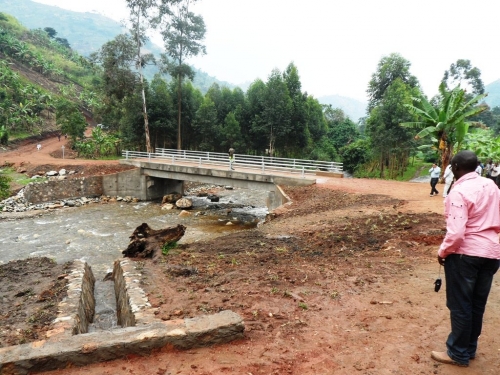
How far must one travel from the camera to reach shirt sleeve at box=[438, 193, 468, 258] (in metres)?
3.07

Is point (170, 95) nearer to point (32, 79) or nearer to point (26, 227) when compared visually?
point (26, 227)

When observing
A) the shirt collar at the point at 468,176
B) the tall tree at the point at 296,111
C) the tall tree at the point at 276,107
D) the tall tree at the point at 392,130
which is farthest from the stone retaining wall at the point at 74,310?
the tall tree at the point at 296,111

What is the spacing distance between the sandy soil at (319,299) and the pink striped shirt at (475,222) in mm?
1242

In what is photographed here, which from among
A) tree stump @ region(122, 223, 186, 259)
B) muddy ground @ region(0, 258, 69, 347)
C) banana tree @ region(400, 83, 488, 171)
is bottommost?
muddy ground @ region(0, 258, 69, 347)

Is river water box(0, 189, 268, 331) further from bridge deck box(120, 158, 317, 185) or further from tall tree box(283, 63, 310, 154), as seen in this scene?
tall tree box(283, 63, 310, 154)

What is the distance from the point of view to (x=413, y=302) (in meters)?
4.89

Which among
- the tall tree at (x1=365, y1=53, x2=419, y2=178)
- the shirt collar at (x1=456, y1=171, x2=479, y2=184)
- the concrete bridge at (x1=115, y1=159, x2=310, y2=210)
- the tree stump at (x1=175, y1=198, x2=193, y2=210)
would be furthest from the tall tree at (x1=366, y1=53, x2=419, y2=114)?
the shirt collar at (x1=456, y1=171, x2=479, y2=184)

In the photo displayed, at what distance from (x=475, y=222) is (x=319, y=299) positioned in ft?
8.53

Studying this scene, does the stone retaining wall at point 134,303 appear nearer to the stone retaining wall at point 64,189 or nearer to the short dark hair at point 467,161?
the short dark hair at point 467,161

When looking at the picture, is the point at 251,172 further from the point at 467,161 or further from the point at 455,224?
the point at 455,224

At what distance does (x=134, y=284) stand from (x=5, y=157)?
33.8 m

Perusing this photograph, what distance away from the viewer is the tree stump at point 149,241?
8789 millimetres

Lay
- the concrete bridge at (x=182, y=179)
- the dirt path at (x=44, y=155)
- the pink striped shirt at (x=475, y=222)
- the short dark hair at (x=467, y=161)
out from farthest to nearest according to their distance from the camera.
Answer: the dirt path at (x=44, y=155) → the concrete bridge at (x=182, y=179) → the short dark hair at (x=467, y=161) → the pink striped shirt at (x=475, y=222)

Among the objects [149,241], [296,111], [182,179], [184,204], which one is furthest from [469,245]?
[296,111]
